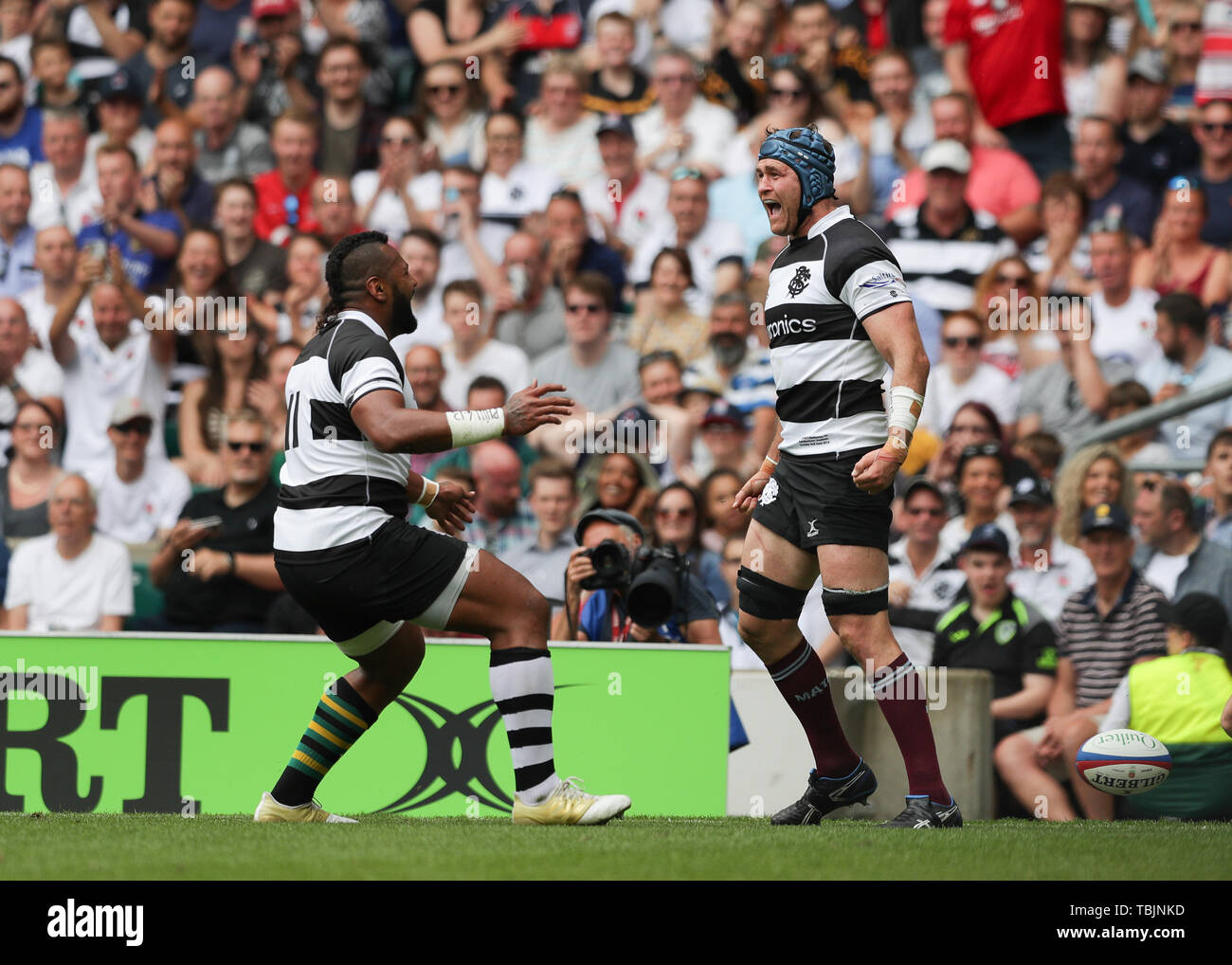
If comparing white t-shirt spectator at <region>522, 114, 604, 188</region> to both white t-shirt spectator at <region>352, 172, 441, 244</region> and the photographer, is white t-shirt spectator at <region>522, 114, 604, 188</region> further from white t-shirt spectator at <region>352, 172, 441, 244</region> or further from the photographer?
the photographer

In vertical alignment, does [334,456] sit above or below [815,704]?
above

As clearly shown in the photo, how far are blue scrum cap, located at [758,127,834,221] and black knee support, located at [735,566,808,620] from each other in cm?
144

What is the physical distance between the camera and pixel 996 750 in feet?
28.0

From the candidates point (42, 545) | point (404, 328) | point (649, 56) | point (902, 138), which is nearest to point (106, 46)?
point (649, 56)

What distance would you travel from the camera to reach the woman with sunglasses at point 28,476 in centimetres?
1097

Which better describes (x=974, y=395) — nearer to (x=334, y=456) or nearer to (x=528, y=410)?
(x=528, y=410)

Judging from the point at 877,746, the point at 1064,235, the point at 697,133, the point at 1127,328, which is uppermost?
the point at 697,133

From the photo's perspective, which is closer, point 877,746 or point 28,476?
point 877,746

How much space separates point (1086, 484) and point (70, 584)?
6142mm

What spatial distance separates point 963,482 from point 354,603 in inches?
197

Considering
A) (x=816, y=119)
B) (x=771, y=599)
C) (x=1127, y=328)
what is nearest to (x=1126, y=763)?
(x=771, y=599)

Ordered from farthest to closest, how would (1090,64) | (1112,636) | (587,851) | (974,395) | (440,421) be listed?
1. (1090,64)
2. (974,395)
3. (1112,636)
4. (440,421)
5. (587,851)

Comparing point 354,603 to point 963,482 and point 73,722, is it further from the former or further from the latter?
point 963,482

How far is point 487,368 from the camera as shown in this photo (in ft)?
37.5
